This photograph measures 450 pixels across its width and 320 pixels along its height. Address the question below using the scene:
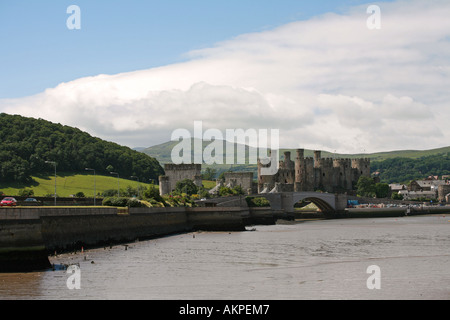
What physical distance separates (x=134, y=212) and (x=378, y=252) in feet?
67.9

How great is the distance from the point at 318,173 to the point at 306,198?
3507 centimetres

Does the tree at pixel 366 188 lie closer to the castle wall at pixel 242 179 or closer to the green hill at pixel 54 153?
the castle wall at pixel 242 179

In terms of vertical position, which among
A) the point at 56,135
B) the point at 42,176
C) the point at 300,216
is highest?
the point at 56,135

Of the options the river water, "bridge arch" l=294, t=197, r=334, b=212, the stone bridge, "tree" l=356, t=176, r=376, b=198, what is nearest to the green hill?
the stone bridge

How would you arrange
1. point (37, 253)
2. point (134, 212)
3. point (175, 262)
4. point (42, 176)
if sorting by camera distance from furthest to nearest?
point (42, 176)
point (134, 212)
point (175, 262)
point (37, 253)

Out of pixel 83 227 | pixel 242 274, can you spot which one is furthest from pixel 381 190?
pixel 242 274

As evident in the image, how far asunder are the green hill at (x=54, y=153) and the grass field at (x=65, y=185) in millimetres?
2005

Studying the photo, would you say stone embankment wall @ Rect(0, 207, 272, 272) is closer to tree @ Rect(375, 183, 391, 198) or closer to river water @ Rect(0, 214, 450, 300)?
river water @ Rect(0, 214, 450, 300)

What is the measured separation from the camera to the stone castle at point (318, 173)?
15307 centimetres

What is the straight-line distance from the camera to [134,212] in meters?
54.0

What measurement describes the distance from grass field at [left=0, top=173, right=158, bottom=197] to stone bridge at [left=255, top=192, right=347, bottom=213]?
93.1 ft
